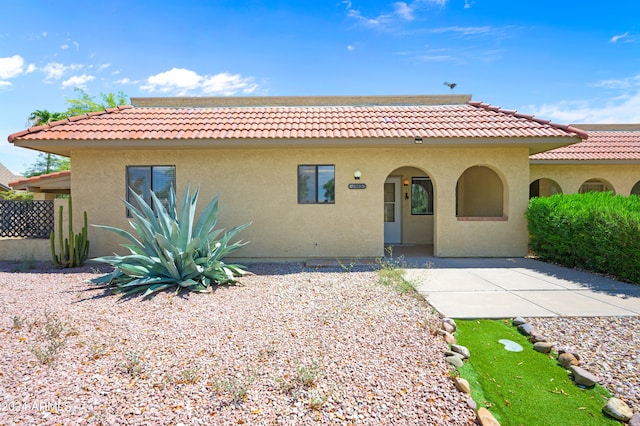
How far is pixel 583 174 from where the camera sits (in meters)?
12.4

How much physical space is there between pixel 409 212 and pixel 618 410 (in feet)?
34.7

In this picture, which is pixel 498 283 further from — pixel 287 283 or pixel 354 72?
pixel 354 72

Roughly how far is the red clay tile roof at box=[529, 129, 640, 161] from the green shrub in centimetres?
397

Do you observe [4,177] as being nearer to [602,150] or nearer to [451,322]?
[451,322]

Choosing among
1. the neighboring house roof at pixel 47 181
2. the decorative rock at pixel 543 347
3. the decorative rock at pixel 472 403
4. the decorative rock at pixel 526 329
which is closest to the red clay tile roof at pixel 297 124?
the neighboring house roof at pixel 47 181

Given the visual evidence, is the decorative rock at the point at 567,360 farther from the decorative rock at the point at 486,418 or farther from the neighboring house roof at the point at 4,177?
the neighboring house roof at the point at 4,177

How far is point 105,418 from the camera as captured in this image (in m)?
2.60

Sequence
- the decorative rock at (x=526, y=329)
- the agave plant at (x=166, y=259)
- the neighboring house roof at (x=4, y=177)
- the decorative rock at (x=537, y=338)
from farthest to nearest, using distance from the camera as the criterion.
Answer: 1. the neighboring house roof at (x=4, y=177)
2. the agave plant at (x=166, y=259)
3. the decorative rock at (x=526, y=329)
4. the decorative rock at (x=537, y=338)

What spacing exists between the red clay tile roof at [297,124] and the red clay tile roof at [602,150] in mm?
3266

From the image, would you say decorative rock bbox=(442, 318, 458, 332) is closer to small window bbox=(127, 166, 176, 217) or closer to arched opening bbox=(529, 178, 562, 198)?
small window bbox=(127, 166, 176, 217)

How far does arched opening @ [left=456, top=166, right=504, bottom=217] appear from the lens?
12.2 metres

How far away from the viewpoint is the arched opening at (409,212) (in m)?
13.1

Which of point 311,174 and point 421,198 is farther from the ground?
point 311,174

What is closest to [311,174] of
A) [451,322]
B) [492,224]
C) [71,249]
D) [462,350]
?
[492,224]
